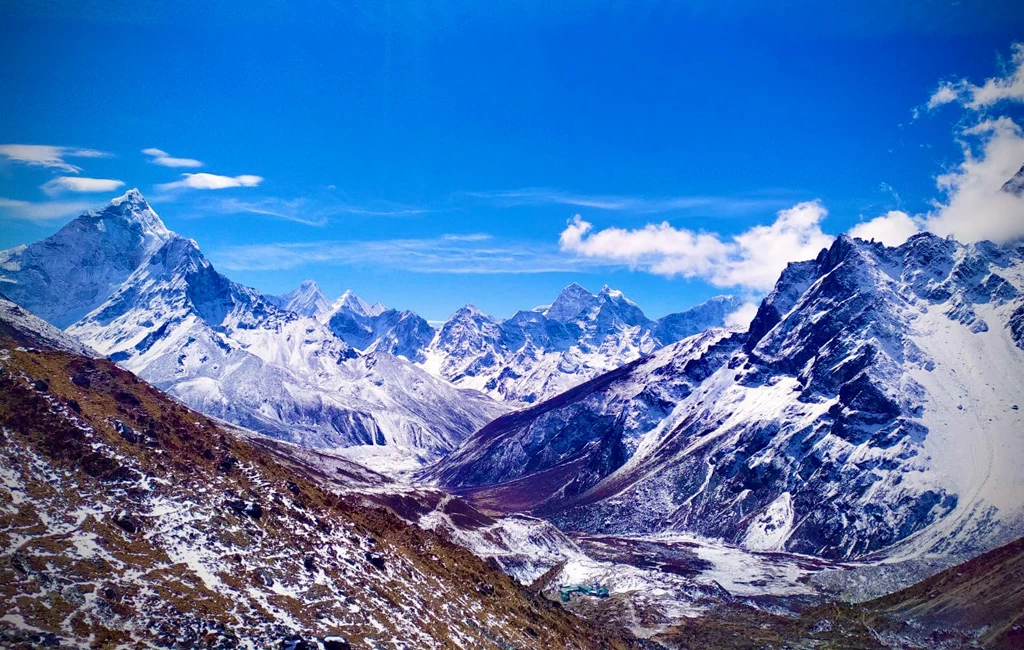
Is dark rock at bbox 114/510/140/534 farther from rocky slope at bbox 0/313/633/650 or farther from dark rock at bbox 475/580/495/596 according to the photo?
dark rock at bbox 475/580/495/596

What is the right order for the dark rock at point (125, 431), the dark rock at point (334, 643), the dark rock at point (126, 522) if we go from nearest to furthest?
the dark rock at point (334, 643) < the dark rock at point (126, 522) < the dark rock at point (125, 431)

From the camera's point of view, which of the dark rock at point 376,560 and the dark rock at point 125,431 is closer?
the dark rock at point 125,431

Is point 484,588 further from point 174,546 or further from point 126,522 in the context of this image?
point 126,522

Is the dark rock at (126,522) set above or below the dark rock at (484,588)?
above

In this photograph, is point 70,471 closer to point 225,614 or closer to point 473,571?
point 225,614

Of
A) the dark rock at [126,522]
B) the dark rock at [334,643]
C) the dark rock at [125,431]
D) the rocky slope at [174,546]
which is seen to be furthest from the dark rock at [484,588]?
the dark rock at [125,431]

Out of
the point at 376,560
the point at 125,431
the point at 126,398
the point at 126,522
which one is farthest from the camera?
the point at 126,398

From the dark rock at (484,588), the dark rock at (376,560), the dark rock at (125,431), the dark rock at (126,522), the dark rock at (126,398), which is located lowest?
the dark rock at (484,588)

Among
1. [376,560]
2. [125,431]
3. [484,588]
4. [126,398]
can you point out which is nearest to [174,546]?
[125,431]

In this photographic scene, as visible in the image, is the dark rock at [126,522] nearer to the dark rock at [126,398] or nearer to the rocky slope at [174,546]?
the rocky slope at [174,546]

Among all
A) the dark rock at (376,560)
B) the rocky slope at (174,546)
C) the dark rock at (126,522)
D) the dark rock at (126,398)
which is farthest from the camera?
the dark rock at (126,398)
